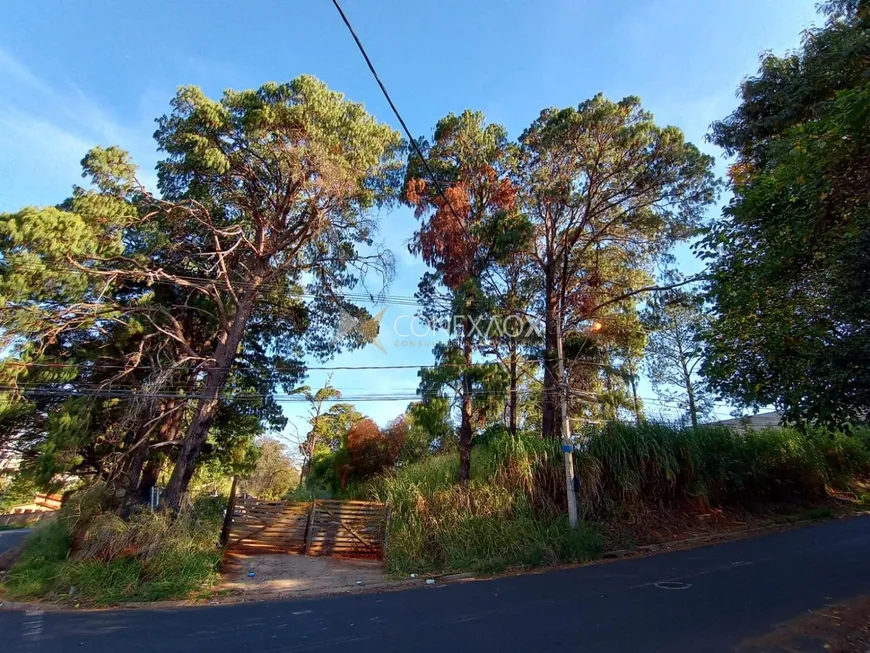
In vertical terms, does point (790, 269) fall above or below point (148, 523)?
above

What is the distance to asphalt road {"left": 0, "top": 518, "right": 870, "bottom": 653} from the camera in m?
5.02

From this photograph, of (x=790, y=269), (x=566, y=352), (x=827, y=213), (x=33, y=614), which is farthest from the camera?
(x=566, y=352)

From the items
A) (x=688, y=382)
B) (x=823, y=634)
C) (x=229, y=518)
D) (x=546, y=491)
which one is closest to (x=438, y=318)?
(x=546, y=491)

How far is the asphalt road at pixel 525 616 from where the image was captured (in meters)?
5.02

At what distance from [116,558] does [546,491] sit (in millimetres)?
9536

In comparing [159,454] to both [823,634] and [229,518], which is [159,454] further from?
[823,634]

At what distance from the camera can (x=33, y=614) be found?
25.1 feet

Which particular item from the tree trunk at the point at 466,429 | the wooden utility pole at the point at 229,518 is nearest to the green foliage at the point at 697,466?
the tree trunk at the point at 466,429

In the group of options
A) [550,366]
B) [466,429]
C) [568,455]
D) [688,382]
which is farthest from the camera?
[688,382]

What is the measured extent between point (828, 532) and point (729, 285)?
9186 millimetres

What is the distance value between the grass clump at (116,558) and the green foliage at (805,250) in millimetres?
10320

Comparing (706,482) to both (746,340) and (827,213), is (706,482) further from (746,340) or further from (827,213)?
(827,213)

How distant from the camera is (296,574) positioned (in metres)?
10.1

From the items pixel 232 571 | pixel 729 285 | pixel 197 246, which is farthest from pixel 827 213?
pixel 197 246
